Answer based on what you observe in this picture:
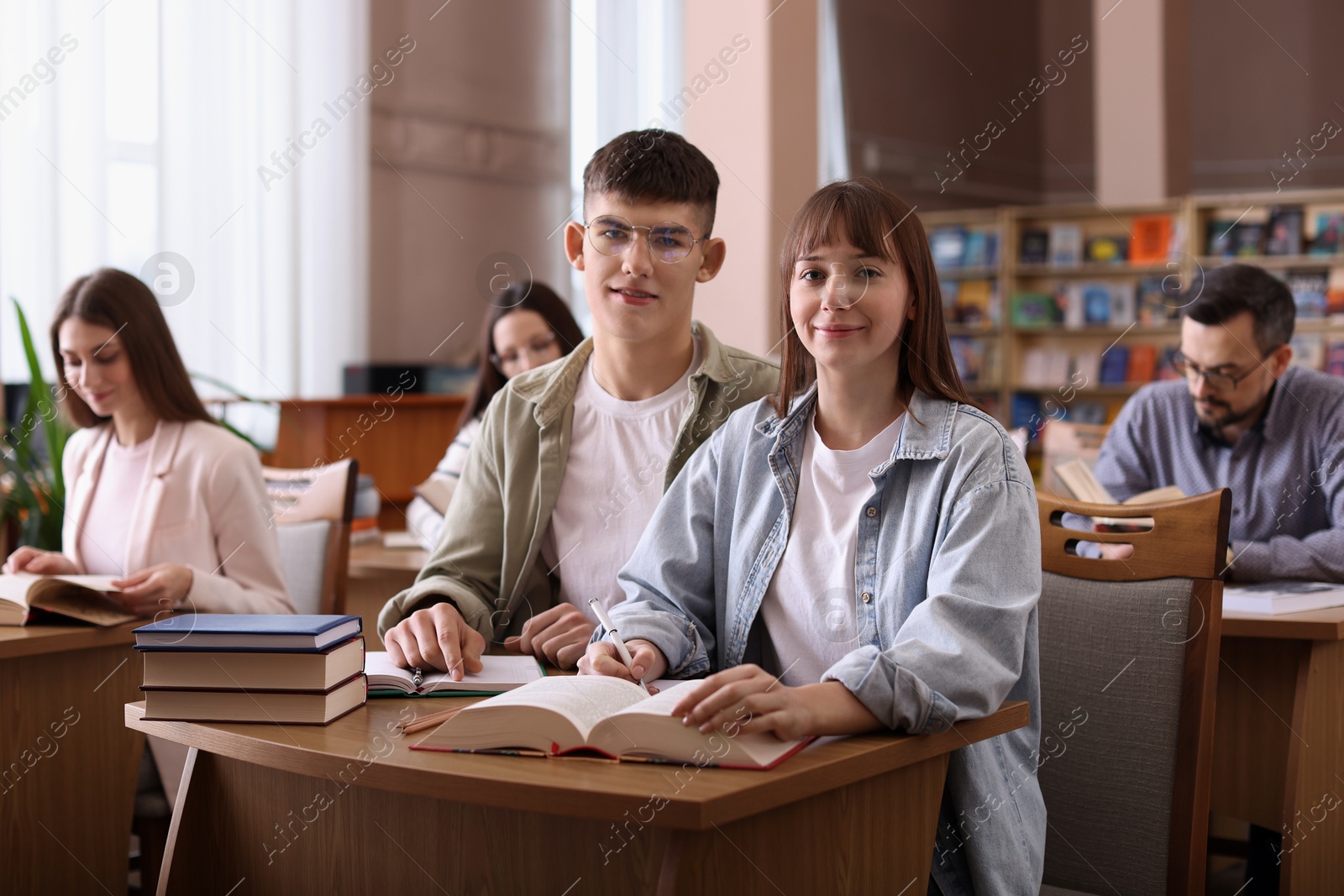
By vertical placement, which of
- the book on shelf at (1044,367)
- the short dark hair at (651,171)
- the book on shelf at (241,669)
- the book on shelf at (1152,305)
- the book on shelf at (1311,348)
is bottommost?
the book on shelf at (241,669)

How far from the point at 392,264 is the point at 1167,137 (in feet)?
17.4

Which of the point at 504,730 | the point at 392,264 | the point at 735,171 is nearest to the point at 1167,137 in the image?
the point at 735,171

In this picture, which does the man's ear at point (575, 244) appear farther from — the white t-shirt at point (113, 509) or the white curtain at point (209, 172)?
the white curtain at point (209, 172)

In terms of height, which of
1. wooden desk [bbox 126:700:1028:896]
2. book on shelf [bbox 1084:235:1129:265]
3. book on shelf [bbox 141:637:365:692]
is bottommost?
wooden desk [bbox 126:700:1028:896]

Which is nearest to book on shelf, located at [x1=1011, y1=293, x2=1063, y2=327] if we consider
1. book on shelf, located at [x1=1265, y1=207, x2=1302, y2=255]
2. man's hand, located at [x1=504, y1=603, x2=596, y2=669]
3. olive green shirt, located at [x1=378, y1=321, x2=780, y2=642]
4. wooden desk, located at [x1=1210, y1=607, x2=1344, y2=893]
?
book on shelf, located at [x1=1265, y1=207, x2=1302, y2=255]

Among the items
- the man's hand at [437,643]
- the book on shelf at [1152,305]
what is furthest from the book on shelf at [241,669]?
the book on shelf at [1152,305]

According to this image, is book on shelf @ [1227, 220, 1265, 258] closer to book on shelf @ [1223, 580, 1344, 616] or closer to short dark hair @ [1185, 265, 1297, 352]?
short dark hair @ [1185, 265, 1297, 352]

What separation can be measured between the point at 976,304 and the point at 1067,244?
738 mm

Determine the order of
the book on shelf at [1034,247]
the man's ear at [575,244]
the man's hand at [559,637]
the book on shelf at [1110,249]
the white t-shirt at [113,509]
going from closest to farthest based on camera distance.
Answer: the man's hand at [559,637] → the man's ear at [575,244] → the white t-shirt at [113,509] → the book on shelf at [1110,249] → the book on shelf at [1034,247]

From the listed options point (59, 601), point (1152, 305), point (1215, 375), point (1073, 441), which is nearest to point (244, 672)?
point (59, 601)

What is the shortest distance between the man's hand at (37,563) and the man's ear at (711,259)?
61.3 inches

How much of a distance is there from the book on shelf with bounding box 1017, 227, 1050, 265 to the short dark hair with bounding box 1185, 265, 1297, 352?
217 inches

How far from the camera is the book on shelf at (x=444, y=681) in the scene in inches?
57.0

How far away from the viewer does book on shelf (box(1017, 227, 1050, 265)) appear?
8352 millimetres
